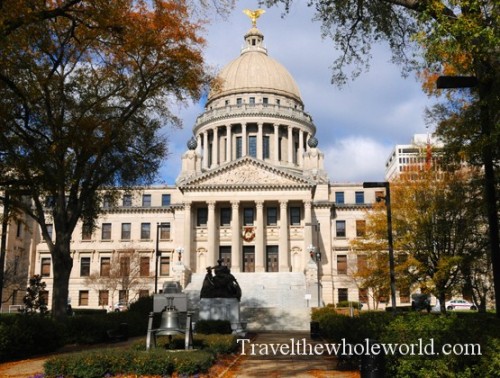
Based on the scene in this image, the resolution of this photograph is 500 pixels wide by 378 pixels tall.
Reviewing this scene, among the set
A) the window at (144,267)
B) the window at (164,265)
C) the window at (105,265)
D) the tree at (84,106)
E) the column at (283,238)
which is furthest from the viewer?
the window at (164,265)

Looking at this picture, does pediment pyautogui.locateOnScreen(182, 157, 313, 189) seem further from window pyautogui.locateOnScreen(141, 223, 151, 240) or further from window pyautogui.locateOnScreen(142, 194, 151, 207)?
window pyautogui.locateOnScreen(142, 194, 151, 207)

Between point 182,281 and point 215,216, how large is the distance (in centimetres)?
1109

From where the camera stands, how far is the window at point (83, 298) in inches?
2783

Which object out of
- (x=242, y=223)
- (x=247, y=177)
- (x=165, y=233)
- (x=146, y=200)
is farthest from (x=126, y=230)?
(x=247, y=177)

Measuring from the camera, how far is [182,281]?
181ft

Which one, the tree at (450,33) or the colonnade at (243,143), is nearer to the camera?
the tree at (450,33)

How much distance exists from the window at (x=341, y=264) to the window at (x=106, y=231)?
3083 centimetres

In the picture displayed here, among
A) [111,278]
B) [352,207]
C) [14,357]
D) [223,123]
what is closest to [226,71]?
[223,123]

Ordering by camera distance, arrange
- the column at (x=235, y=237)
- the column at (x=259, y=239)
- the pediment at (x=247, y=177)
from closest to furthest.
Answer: the column at (x=259, y=239)
the column at (x=235, y=237)
the pediment at (x=247, y=177)

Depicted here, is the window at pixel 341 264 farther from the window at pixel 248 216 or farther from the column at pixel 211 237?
the column at pixel 211 237

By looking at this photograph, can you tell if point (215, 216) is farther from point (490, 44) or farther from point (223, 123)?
point (490, 44)

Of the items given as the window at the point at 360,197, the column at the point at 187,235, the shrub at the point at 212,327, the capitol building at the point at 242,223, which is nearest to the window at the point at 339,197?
the capitol building at the point at 242,223

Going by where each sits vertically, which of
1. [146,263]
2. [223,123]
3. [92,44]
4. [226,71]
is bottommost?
[146,263]

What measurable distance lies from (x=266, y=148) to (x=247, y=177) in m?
19.5
